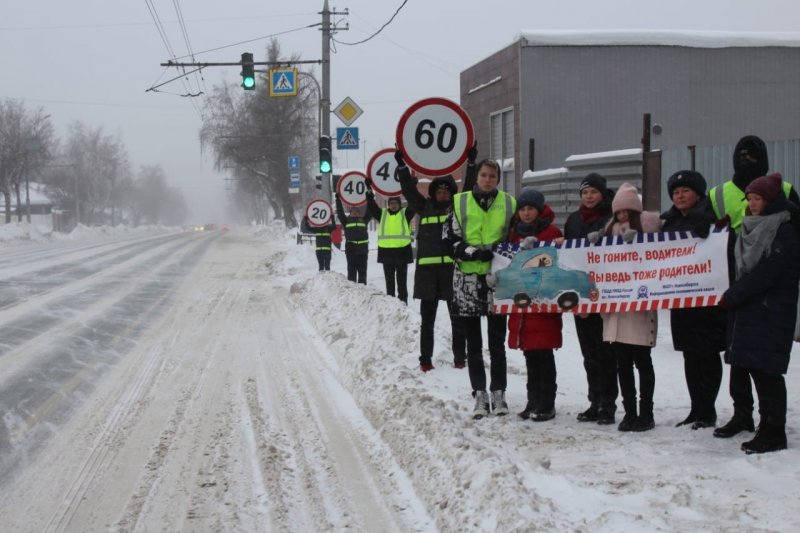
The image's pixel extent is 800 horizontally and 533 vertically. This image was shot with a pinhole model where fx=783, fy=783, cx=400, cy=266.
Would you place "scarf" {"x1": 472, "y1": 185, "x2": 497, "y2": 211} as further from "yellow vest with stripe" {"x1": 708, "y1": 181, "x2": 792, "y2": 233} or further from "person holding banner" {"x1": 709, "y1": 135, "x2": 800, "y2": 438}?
"person holding banner" {"x1": 709, "y1": 135, "x2": 800, "y2": 438}

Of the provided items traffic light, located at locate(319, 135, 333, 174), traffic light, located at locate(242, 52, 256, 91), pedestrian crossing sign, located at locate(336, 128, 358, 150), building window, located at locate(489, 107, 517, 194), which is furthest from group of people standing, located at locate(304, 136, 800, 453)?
building window, located at locate(489, 107, 517, 194)

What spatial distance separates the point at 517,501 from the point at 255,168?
197ft

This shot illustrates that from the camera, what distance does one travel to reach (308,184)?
61.6m

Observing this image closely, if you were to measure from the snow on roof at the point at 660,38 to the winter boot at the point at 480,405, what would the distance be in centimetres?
1591

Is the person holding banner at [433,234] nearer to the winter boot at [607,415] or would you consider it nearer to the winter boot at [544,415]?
the winter boot at [544,415]

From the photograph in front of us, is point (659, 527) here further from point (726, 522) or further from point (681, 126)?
point (681, 126)

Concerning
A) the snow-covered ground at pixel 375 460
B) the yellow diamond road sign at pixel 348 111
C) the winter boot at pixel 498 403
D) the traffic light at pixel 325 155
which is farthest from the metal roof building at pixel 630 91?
the winter boot at pixel 498 403

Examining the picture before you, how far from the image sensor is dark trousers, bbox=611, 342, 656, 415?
5.56 m

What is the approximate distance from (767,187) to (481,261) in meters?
2.06

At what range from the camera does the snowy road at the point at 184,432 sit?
14.6 feet

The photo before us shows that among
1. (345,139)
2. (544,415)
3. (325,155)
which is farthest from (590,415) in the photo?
(345,139)

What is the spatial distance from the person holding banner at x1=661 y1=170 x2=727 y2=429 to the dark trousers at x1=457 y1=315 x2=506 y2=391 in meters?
1.28

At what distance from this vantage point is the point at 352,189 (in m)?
13.9

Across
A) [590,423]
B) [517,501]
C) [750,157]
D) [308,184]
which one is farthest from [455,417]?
[308,184]
